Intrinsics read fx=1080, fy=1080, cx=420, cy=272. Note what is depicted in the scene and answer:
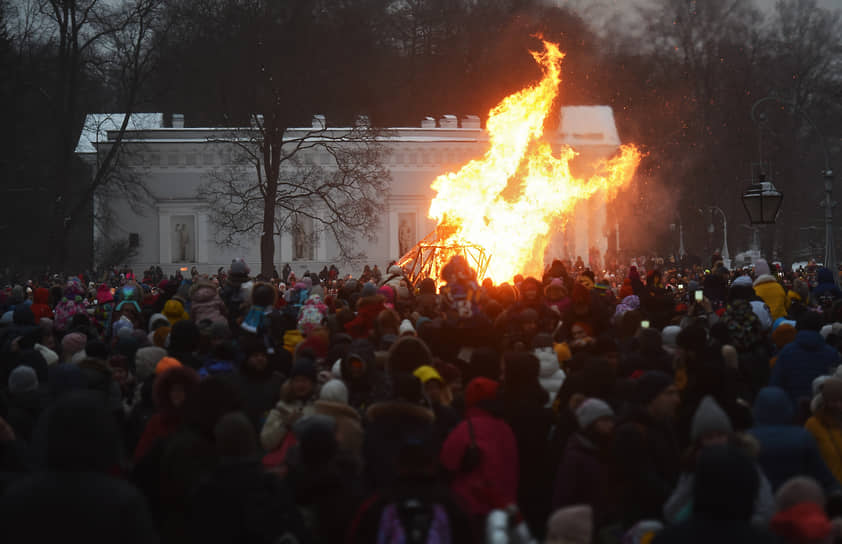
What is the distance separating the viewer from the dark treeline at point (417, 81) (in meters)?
37.1

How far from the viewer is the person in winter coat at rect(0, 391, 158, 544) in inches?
170

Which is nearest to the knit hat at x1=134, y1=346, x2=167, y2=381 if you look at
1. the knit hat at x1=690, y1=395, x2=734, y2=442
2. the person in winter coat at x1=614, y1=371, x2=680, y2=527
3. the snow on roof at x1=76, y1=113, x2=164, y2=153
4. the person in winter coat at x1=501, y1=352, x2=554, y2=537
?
the person in winter coat at x1=501, y1=352, x2=554, y2=537

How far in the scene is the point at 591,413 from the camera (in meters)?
6.37

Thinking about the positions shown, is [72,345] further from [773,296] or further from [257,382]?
[773,296]

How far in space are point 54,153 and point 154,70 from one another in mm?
14533

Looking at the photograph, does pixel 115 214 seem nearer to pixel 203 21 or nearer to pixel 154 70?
pixel 154 70

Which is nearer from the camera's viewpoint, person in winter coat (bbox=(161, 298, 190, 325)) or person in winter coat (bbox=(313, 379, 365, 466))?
person in winter coat (bbox=(313, 379, 365, 466))

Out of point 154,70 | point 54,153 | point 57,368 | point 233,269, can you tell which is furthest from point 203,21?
point 57,368

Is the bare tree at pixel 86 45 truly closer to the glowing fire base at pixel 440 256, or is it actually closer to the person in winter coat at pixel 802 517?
the glowing fire base at pixel 440 256

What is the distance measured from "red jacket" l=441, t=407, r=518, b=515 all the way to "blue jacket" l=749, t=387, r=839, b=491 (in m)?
1.46

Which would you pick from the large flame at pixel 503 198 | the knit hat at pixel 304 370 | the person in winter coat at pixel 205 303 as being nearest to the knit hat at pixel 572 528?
the knit hat at pixel 304 370

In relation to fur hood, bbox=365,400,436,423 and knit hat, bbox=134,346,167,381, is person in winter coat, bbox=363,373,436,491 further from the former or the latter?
knit hat, bbox=134,346,167,381

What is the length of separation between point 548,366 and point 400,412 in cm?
272

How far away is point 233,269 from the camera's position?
517 inches
